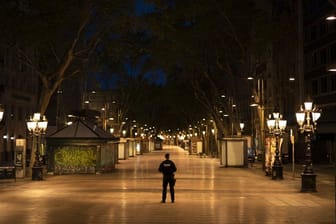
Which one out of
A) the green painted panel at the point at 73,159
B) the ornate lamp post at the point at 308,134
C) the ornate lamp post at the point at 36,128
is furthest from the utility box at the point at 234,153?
the ornate lamp post at the point at 308,134

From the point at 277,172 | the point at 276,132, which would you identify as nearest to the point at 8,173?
the point at 277,172

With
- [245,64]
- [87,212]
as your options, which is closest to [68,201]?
[87,212]

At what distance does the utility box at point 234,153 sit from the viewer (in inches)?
2269

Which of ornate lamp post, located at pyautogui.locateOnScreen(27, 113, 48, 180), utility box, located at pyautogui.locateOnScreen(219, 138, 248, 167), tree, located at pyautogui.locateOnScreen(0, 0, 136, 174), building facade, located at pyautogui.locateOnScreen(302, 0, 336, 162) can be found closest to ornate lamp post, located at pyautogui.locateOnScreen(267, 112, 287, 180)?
tree, located at pyautogui.locateOnScreen(0, 0, 136, 174)

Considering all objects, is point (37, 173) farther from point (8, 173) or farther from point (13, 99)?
point (13, 99)

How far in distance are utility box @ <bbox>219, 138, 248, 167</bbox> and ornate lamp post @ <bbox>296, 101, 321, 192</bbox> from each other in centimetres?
2393

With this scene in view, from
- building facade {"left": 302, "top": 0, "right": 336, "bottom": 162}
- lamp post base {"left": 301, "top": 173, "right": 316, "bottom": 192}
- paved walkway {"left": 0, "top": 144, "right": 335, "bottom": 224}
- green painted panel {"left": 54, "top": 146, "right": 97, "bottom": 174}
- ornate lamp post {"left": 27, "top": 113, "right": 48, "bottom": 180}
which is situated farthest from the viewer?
building facade {"left": 302, "top": 0, "right": 336, "bottom": 162}

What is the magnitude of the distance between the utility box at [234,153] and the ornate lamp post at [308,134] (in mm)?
23926

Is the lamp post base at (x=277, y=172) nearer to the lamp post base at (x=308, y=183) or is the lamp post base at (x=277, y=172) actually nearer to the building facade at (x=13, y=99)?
the lamp post base at (x=308, y=183)

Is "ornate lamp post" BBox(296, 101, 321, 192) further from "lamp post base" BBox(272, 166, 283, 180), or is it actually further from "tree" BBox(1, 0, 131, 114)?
"tree" BBox(1, 0, 131, 114)

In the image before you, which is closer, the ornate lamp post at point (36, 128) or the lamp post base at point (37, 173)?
the lamp post base at point (37, 173)

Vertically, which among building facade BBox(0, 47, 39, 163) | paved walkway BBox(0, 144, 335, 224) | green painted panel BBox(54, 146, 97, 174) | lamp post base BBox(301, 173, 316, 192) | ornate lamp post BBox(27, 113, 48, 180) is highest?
building facade BBox(0, 47, 39, 163)

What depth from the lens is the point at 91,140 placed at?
47.4 metres

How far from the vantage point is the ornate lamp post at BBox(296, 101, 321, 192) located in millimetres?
29281
